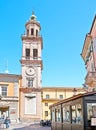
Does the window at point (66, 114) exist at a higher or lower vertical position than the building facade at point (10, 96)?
lower

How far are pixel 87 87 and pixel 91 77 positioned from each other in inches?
131

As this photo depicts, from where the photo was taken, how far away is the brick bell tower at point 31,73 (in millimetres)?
41719

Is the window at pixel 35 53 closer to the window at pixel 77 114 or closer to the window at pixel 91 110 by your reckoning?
the window at pixel 77 114

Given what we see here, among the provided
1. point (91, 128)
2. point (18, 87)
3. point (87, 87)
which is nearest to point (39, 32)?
point (18, 87)

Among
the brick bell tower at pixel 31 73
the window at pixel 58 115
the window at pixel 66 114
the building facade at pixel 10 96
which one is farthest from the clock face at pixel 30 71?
the window at pixel 66 114

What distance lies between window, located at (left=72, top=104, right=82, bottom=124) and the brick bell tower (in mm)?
30208

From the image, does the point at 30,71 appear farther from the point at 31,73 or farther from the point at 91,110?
the point at 91,110

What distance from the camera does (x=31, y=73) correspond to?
44.0m

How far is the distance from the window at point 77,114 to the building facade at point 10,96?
94.4 feet

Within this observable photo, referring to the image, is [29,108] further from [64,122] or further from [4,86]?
[64,122]

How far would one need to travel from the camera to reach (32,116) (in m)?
41.6

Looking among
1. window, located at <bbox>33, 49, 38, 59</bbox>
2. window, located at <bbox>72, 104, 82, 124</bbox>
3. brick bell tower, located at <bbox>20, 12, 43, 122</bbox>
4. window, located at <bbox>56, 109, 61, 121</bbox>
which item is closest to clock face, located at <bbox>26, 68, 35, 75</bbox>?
brick bell tower, located at <bbox>20, 12, 43, 122</bbox>

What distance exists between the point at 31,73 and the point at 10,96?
5.87m

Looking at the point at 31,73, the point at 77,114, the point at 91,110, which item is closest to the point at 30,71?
the point at 31,73
